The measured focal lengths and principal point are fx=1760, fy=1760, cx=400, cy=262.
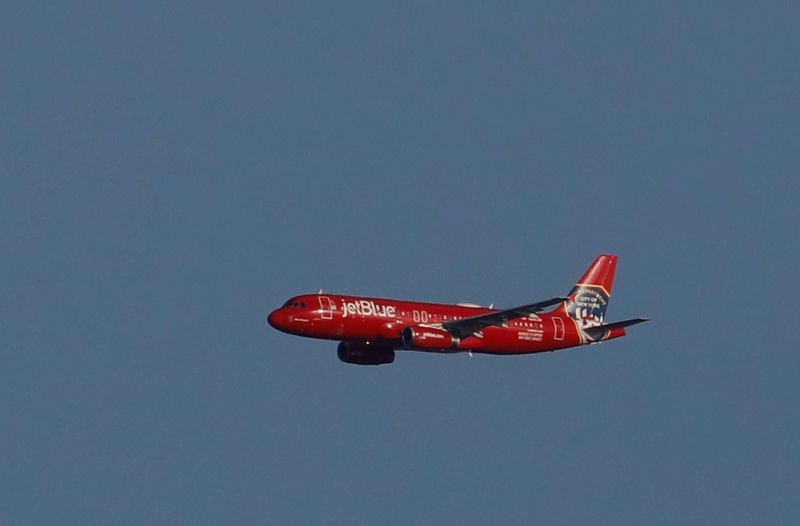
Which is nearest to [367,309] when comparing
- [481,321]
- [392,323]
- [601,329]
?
[392,323]

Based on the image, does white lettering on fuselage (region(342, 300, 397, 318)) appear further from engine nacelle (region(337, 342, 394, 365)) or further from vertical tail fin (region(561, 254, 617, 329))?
vertical tail fin (region(561, 254, 617, 329))

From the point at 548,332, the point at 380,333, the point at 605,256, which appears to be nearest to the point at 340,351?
the point at 380,333

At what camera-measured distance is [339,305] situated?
362 feet

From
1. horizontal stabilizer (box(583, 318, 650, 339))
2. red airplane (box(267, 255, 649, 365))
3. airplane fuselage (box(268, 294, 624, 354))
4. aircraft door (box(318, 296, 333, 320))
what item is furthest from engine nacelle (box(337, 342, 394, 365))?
horizontal stabilizer (box(583, 318, 650, 339))

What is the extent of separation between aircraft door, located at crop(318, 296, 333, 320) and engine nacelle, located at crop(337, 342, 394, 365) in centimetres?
455

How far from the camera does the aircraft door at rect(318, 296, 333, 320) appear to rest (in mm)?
109438

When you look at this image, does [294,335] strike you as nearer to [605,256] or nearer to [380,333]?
[380,333]

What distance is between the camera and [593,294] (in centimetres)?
12406

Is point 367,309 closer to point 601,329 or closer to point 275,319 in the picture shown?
point 275,319

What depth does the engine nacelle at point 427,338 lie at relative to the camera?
361 ft

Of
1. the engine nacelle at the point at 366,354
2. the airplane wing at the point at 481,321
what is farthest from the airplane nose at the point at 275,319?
the airplane wing at the point at 481,321

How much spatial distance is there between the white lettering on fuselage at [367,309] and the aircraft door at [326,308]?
0.88m

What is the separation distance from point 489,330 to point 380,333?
7929mm

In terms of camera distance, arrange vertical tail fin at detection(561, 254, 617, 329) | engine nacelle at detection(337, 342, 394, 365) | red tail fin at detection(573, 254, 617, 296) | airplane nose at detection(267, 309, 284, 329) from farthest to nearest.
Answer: red tail fin at detection(573, 254, 617, 296)
vertical tail fin at detection(561, 254, 617, 329)
engine nacelle at detection(337, 342, 394, 365)
airplane nose at detection(267, 309, 284, 329)
